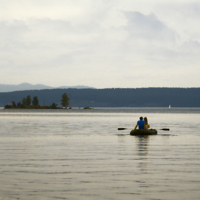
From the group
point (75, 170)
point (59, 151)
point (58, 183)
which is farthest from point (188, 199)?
point (59, 151)

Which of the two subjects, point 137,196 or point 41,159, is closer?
point 137,196

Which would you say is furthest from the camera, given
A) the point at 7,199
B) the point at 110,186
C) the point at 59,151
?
the point at 59,151

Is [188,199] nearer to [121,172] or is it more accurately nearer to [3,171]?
[121,172]

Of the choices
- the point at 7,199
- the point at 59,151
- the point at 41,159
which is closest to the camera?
the point at 7,199

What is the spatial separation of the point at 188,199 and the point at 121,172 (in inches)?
244

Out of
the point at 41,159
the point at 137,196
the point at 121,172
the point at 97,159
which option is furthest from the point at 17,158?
the point at 137,196

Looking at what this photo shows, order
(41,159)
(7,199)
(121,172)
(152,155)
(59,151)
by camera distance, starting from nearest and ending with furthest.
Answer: (7,199), (121,172), (41,159), (152,155), (59,151)

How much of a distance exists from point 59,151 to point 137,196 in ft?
52.0

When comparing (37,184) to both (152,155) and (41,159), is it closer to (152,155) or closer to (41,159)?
(41,159)

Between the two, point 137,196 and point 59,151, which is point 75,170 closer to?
point 137,196

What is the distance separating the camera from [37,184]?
1719 cm

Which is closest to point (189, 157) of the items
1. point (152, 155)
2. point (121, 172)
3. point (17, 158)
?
point (152, 155)

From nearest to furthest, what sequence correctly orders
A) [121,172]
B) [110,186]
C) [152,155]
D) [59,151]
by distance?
1. [110,186]
2. [121,172]
3. [152,155]
4. [59,151]

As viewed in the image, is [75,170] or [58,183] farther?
[75,170]
